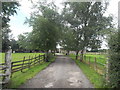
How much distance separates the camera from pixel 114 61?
4.93 m

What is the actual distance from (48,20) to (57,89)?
1417cm

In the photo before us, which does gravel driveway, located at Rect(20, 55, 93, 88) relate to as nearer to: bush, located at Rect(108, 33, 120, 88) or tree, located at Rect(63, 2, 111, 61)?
bush, located at Rect(108, 33, 120, 88)

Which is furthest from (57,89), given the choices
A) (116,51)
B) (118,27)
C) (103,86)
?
(118,27)

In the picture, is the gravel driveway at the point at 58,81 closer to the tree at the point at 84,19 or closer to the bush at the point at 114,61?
the bush at the point at 114,61

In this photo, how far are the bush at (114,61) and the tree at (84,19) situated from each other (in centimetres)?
1340

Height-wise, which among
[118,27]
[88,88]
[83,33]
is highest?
[83,33]

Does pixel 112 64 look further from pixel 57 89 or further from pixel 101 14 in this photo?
pixel 101 14

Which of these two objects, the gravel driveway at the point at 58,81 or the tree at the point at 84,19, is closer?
the gravel driveway at the point at 58,81

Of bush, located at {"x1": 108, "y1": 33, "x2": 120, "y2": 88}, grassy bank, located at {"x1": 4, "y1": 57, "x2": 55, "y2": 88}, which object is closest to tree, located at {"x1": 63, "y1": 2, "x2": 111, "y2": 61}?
grassy bank, located at {"x1": 4, "y1": 57, "x2": 55, "y2": 88}

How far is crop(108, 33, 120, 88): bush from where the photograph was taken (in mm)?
4805

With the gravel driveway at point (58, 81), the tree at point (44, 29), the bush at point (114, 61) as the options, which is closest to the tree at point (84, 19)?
the tree at point (44, 29)

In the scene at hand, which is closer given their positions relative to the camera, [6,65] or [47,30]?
[6,65]

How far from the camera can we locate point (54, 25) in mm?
18984

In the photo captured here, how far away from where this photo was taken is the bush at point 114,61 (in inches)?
189
